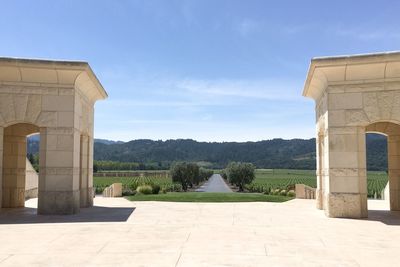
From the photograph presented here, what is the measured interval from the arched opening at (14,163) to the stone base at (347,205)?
1221 cm

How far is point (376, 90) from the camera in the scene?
1349 centimetres

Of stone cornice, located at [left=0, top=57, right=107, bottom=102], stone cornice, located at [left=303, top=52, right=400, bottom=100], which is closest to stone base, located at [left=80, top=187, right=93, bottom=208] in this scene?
stone cornice, located at [left=0, top=57, right=107, bottom=102]

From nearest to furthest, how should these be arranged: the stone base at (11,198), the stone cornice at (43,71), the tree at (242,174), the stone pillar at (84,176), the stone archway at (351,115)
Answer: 1. the stone archway at (351,115)
2. the stone cornice at (43,71)
3. the stone pillar at (84,176)
4. the stone base at (11,198)
5. the tree at (242,174)

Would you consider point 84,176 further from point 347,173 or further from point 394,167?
point 394,167

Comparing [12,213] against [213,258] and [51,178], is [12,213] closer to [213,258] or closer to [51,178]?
[51,178]

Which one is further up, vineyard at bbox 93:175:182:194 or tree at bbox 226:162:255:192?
tree at bbox 226:162:255:192

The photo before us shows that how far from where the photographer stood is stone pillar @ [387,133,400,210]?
54.1 ft

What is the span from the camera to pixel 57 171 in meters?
14.5

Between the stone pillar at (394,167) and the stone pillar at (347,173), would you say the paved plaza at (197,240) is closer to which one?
the stone pillar at (347,173)

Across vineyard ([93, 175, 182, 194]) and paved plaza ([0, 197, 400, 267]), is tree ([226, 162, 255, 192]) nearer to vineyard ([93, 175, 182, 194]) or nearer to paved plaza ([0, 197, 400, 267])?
vineyard ([93, 175, 182, 194])

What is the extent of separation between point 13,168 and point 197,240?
38.4 ft

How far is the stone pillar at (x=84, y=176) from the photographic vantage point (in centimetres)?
1725

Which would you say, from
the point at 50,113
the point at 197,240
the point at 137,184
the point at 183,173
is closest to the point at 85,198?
the point at 50,113

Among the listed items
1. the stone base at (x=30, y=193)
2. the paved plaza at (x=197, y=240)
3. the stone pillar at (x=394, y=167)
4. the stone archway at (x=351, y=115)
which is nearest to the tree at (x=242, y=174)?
the stone base at (x=30, y=193)
